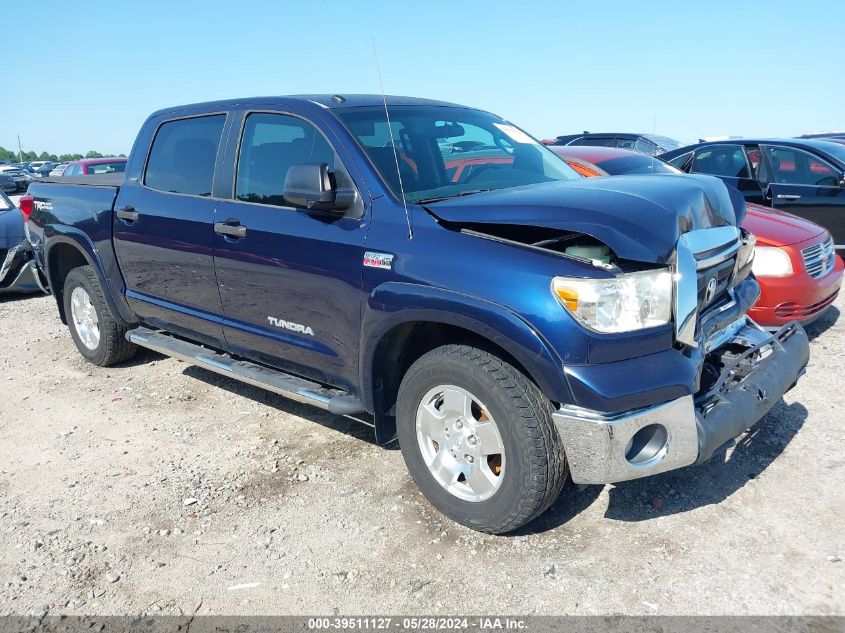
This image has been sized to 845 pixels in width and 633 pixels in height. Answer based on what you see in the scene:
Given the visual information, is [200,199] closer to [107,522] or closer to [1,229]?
[107,522]

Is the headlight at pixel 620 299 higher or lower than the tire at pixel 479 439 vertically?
higher

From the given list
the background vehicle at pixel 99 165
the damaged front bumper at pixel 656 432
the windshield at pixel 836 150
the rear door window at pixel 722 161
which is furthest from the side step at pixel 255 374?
the background vehicle at pixel 99 165

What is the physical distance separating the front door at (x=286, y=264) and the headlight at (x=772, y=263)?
3.22 meters

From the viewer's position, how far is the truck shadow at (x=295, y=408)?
4355 mm

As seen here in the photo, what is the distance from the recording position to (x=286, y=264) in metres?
3.68

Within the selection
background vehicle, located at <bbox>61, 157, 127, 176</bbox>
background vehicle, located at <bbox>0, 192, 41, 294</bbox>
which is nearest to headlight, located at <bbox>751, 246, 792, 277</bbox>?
background vehicle, located at <bbox>0, 192, 41, 294</bbox>

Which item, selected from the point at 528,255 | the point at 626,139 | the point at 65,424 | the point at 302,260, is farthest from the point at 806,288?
the point at 626,139

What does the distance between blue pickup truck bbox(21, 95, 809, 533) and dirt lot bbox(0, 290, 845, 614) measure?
0.31m

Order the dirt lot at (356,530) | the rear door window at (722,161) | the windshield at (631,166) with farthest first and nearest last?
the rear door window at (722,161) < the windshield at (631,166) < the dirt lot at (356,530)

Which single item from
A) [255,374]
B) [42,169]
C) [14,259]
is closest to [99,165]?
[14,259]

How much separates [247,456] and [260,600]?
4.50 feet

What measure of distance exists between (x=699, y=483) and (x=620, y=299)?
1.37m

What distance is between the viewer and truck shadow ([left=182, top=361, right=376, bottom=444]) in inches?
171

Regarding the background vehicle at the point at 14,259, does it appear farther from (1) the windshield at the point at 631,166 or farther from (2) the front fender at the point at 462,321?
(2) the front fender at the point at 462,321
